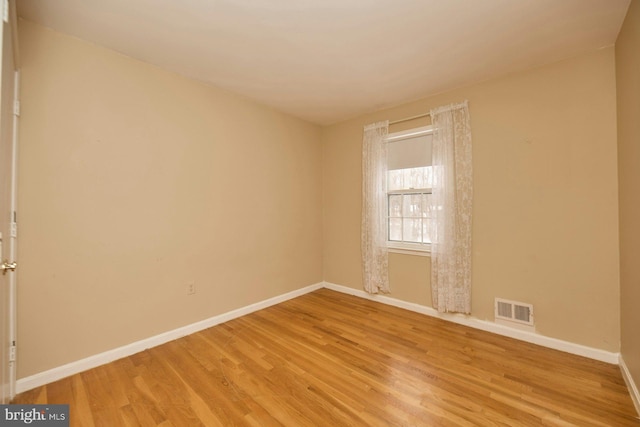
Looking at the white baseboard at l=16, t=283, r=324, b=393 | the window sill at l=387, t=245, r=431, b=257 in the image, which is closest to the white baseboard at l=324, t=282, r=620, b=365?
the window sill at l=387, t=245, r=431, b=257

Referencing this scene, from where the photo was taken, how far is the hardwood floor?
5.26 feet

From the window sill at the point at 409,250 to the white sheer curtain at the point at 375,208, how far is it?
105 mm

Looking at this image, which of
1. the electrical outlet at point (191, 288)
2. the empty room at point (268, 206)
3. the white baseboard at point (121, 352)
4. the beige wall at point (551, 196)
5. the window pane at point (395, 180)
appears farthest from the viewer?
the window pane at point (395, 180)

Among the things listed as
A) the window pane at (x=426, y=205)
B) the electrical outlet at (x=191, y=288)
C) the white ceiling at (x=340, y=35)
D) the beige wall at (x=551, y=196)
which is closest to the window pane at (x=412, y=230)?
the window pane at (x=426, y=205)

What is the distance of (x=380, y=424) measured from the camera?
60.7 inches

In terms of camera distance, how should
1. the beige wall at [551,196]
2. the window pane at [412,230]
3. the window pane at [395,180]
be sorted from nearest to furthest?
the beige wall at [551,196] < the window pane at [412,230] < the window pane at [395,180]

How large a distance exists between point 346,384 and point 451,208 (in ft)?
6.80

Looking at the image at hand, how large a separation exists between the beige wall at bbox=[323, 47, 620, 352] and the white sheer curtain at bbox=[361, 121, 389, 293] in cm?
84

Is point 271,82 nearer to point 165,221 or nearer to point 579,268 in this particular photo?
point 165,221

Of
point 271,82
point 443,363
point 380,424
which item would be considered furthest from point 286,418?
point 271,82

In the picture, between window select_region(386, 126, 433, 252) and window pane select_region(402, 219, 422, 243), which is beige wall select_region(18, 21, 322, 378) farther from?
window pane select_region(402, 219, 422, 243)

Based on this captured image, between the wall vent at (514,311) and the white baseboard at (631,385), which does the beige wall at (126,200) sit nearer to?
the wall vent at (514,311)

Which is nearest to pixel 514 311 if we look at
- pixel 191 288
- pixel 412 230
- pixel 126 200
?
pixel 412 230

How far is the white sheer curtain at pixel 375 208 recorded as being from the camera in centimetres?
352
